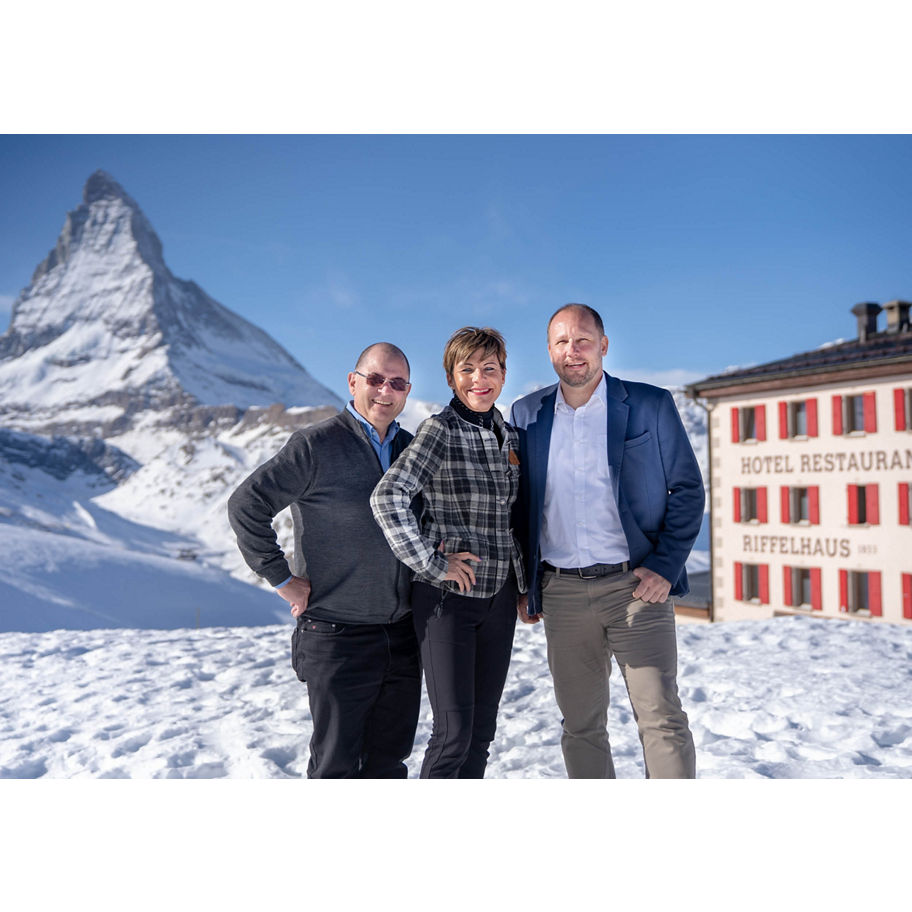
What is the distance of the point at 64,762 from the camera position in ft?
14.2

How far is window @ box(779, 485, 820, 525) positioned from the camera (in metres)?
24.1

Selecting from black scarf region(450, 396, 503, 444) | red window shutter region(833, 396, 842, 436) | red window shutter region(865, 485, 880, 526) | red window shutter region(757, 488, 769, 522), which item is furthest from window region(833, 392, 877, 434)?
black scarf region(450, 396, 503, 444)

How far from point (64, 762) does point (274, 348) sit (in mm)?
172080

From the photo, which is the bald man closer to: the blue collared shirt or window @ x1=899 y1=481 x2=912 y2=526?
the blue collared shirt

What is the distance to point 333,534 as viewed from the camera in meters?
2.85

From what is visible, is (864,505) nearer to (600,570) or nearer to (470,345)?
(600,570)

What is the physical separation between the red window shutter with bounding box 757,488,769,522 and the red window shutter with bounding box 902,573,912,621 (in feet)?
14.0

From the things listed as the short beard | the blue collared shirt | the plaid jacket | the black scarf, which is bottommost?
the plaid jacket

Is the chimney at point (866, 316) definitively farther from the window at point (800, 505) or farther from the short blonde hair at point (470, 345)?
the short blonde hair at point (470, 345)

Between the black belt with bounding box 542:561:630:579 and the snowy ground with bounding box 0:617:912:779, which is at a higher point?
the black belt with bounding box 542:561:630:579

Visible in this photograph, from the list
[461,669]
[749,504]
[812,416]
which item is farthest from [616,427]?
[749,504]

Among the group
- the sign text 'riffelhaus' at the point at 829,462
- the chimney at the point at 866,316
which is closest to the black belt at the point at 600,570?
the sign text 'riffelhaus' at the point at 829,462

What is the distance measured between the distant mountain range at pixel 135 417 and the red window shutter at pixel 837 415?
1795 inches

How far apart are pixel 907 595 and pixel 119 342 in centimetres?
15968
